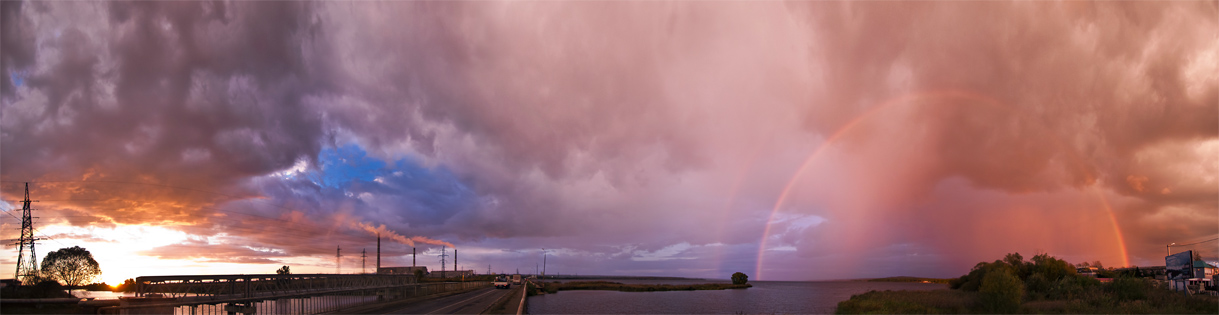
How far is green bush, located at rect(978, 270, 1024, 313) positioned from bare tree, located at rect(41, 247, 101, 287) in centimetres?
13304

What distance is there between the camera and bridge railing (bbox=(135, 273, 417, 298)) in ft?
117

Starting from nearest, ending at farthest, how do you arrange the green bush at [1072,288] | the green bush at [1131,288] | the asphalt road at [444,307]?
the asphalt road at [444,307]
the green bush at [1131,288]
the green bush at [1072,288]

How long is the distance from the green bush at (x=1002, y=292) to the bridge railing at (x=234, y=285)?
62045 mm

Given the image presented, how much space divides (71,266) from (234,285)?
8278 centimetres

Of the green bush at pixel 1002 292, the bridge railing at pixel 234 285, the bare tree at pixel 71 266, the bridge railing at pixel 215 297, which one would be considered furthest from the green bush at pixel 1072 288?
the bare tree at pixel 71 266

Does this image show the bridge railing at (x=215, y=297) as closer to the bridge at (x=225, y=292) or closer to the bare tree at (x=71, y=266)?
the bridge at (x=225, y=292)

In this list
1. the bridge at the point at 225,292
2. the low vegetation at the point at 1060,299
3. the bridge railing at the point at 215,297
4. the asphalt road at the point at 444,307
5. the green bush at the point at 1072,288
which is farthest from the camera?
the green bush at the point at 1072,288

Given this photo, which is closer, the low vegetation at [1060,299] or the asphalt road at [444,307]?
the low vegetation at [1060,299]

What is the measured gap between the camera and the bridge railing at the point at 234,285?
35562 millimetres

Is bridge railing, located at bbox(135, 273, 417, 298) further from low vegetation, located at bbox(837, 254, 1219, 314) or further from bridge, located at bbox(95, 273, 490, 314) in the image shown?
low vegetation, located at bbox(837, 254, 1219, 314)

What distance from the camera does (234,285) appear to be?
43.8 m

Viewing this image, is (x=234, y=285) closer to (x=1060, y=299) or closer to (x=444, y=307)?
(x=444, y=307)

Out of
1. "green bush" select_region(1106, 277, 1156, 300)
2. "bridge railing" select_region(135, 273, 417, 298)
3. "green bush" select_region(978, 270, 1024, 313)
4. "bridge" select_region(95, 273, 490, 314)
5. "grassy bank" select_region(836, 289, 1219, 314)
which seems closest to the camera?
"bridge" select_region(95, 273, 490, 314)

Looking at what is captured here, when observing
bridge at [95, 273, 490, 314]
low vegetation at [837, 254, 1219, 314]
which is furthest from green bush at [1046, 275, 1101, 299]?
bridge at [95, 273, 490, 314]
